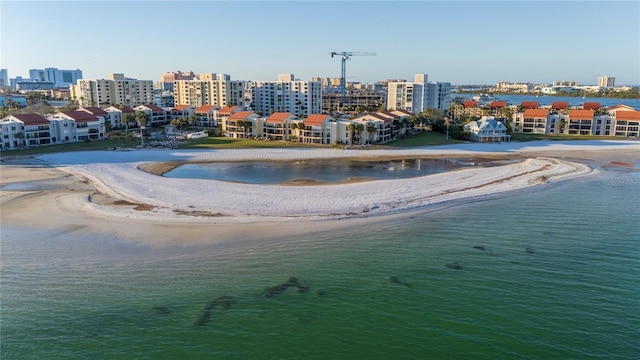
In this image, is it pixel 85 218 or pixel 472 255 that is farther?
pixel 85 218

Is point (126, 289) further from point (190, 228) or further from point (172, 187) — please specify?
point (172, 187)

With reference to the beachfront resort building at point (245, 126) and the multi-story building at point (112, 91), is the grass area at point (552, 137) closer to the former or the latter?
the beachfront resort building at point (245, 126)

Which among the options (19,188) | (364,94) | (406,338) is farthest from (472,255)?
(364,94)

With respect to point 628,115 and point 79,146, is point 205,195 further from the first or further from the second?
point 628,115

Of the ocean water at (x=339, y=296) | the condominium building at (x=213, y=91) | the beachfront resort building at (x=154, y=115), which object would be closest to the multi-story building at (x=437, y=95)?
the condominium building at (x=213, y=91)

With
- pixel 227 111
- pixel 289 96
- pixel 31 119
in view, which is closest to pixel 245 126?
pixel 227 111
